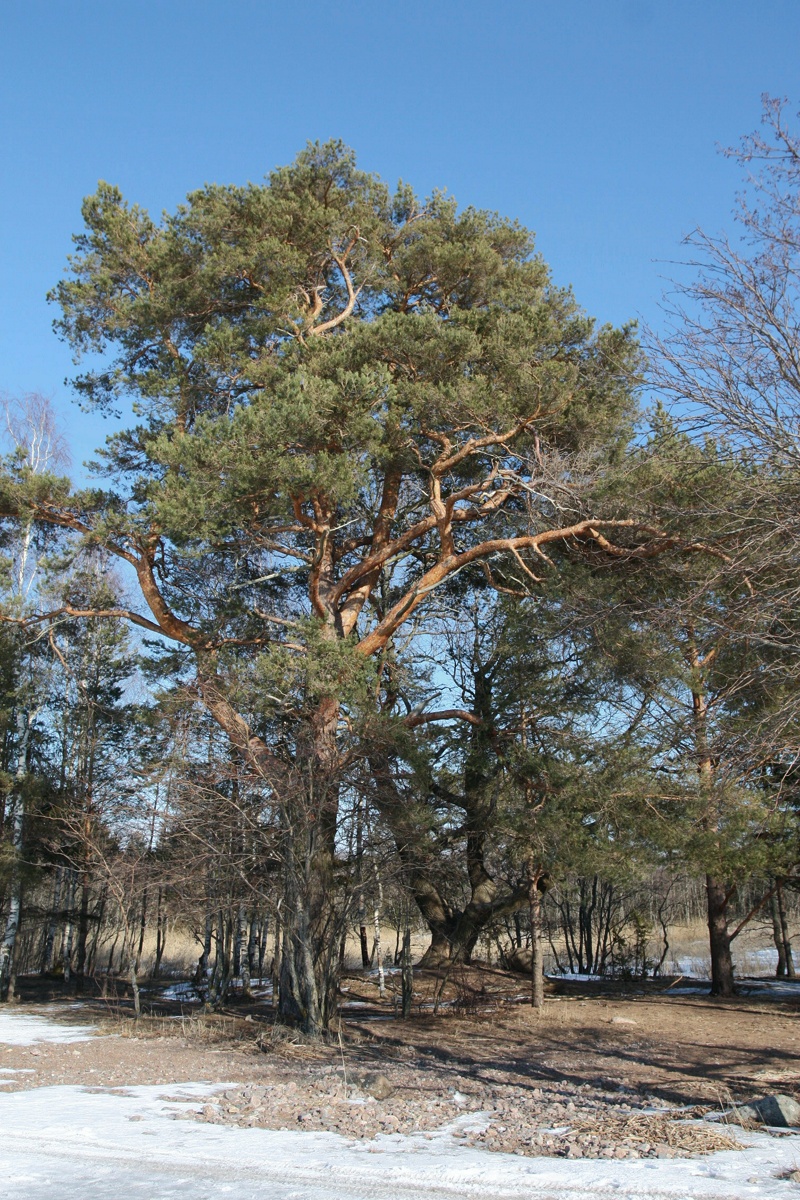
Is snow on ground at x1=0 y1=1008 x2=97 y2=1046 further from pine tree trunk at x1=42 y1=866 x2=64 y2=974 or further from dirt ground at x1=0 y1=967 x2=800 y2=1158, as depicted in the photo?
pine tree trunk at x1=42 y1=866 x2=64 y2=974

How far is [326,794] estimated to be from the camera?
12477 mm

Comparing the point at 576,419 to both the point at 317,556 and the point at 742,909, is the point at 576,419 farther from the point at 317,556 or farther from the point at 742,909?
the point at 742,909

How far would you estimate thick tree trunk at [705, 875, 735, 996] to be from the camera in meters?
17.9

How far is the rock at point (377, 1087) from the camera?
7.78 m

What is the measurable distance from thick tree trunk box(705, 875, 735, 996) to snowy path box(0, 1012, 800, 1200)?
42.5 feet

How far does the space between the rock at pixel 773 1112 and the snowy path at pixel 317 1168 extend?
494 millimetres

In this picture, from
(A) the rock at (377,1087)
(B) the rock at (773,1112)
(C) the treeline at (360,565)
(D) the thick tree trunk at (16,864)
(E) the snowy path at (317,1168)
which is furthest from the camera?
(D) the thick tree trunk at (16,864)

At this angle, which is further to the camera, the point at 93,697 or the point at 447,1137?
the point at 93,697

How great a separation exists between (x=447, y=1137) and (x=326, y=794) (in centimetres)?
647

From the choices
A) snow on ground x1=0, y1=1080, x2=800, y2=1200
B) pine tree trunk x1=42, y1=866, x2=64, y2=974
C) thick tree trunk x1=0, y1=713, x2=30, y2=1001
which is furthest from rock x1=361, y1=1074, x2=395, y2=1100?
pine tree trunk x1=42, y1=866, x2=64, y2=974

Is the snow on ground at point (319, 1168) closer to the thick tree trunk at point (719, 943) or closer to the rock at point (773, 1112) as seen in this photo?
the rock at point (773, 1112)

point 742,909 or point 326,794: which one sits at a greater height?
point 326,794

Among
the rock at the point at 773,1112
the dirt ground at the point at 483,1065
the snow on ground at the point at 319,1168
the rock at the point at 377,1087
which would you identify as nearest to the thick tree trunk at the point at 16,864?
the dirt ground at the point at 483,1065

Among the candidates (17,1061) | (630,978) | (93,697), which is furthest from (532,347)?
(630,978)
